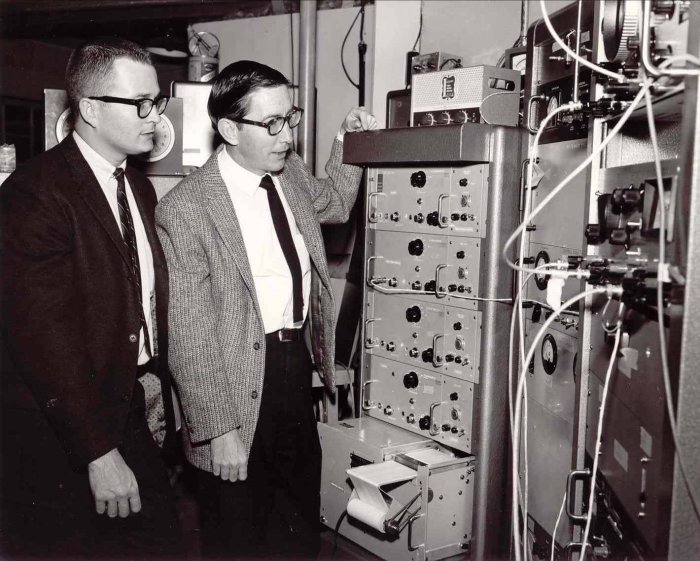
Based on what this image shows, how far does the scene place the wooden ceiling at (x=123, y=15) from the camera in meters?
4.32

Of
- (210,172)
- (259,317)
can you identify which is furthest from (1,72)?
(259,317)

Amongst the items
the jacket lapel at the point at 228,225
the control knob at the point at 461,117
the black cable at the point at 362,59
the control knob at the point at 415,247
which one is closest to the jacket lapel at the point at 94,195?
the jacket lapel at the point at 228,225

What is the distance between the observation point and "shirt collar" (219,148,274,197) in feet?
8.54

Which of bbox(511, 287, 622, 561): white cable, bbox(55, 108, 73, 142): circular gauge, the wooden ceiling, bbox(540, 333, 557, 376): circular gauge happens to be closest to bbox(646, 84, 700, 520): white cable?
bbox(511, 287, 622, 561): white cable

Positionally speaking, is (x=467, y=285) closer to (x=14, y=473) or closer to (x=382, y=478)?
(x=382, y=478)

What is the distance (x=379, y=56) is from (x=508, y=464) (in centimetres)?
263

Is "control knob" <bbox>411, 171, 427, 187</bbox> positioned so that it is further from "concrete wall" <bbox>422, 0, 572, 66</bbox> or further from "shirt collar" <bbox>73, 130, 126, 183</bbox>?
"concrete wall" <bbox>422, 0, 572, 66</bbox>

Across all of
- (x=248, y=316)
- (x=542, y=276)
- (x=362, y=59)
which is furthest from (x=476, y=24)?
(x=248, y=316)

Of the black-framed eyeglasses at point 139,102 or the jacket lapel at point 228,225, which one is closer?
the black-framed eyeglasses at point 139,102

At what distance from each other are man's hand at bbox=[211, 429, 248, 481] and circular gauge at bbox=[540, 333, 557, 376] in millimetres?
1136

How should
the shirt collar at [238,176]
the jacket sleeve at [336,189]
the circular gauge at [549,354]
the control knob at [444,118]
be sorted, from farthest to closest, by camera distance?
the jacket sleeve at [336,189] → the control knob at [444,118] → the shirt collar at [238,176] → the circular gauge at [549,354]

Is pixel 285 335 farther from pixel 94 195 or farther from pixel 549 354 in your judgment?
pixel 549 354

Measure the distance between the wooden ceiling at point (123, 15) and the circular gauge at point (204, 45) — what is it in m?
0.22

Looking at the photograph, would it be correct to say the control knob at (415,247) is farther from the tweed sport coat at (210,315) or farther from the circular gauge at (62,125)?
the circular gauge at (62,125)
